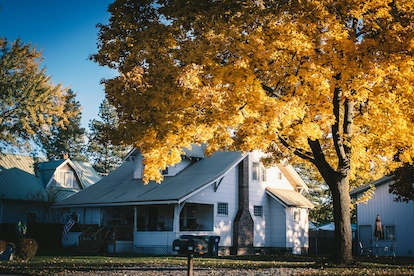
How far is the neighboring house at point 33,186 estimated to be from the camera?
4416 centimetres

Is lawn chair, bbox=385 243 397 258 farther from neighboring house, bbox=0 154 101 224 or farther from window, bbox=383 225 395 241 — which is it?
neighboring house, bbox=0 154 101 224

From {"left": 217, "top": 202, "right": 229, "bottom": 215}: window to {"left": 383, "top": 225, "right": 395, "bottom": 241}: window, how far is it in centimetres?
1081

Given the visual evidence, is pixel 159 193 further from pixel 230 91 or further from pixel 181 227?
pixel 230 91

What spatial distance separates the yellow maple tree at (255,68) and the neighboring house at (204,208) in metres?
15.0

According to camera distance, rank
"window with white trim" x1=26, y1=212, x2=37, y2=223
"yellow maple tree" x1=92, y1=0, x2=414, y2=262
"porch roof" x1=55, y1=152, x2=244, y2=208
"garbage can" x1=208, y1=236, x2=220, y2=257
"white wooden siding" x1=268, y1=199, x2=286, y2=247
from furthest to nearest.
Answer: "window with white trim" x1=26, y1=212, x2=37, y2=223 → "white wooden siding" x1=268, y1=199, x2=286, y2=247 → "porch roof" x1=55, y1=152, x2=244, y2=208 → "garbage can" x1=208, y1=236, x2=220, y2=257 → "yellow maple tree" x1=92, y1=0, x2=414, y2=262

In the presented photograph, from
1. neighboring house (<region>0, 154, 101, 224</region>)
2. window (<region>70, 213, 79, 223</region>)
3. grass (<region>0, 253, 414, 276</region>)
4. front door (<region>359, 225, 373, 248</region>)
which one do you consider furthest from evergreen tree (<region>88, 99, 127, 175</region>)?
grass (<region>0, 253, 414, 276</region>)

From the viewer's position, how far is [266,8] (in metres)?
15.6

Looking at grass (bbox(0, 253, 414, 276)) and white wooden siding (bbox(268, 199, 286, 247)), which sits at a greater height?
white wooden siding (bbox(268, 199, 286, 247))

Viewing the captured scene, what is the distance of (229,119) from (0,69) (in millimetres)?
26425

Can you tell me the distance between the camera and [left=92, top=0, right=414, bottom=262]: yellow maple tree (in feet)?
49.9

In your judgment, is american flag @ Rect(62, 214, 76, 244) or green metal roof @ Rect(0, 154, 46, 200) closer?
american flag @ Rect(62, 214, 76, 244)

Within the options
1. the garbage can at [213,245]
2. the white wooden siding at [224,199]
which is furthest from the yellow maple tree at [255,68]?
the white wooden siding at [224,199]

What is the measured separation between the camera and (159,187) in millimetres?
35781

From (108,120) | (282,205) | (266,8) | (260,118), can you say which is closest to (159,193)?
(282,205)
